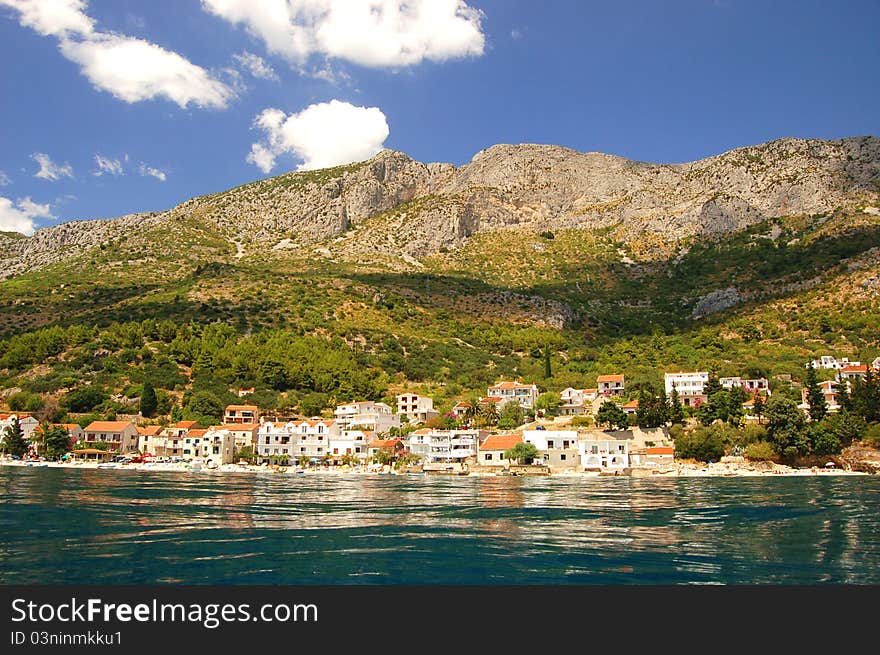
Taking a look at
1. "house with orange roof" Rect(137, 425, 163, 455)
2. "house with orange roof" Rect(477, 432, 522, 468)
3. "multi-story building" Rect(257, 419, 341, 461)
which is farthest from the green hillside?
"house with orange roof" Rect(477, 432, 522, 468)

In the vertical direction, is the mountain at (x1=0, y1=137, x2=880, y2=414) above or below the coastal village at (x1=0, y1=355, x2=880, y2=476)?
above

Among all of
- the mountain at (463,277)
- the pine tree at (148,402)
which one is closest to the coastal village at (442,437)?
the pine tree at (148,402)

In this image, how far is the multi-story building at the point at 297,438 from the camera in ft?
203

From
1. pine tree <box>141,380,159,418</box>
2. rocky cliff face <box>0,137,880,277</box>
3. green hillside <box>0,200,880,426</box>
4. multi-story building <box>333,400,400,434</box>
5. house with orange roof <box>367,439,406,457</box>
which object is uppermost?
rocky cliff face <box>0,137,880,277</box>

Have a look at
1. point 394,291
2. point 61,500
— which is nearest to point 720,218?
point 394,291

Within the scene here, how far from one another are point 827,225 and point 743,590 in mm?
120277

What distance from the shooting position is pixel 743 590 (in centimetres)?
1106

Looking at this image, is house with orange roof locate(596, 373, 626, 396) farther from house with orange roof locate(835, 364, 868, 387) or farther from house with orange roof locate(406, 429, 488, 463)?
house with orange roof locate(835, 364, 868, 387)

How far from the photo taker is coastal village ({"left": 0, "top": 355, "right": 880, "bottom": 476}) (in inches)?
2062

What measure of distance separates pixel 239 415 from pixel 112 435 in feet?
40.5

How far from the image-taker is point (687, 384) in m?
68.5

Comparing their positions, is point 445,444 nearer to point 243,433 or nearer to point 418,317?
point 243,433

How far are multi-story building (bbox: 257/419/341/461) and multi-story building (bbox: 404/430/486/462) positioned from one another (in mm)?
8715

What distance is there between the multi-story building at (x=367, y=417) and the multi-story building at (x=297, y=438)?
2074 millimetres
